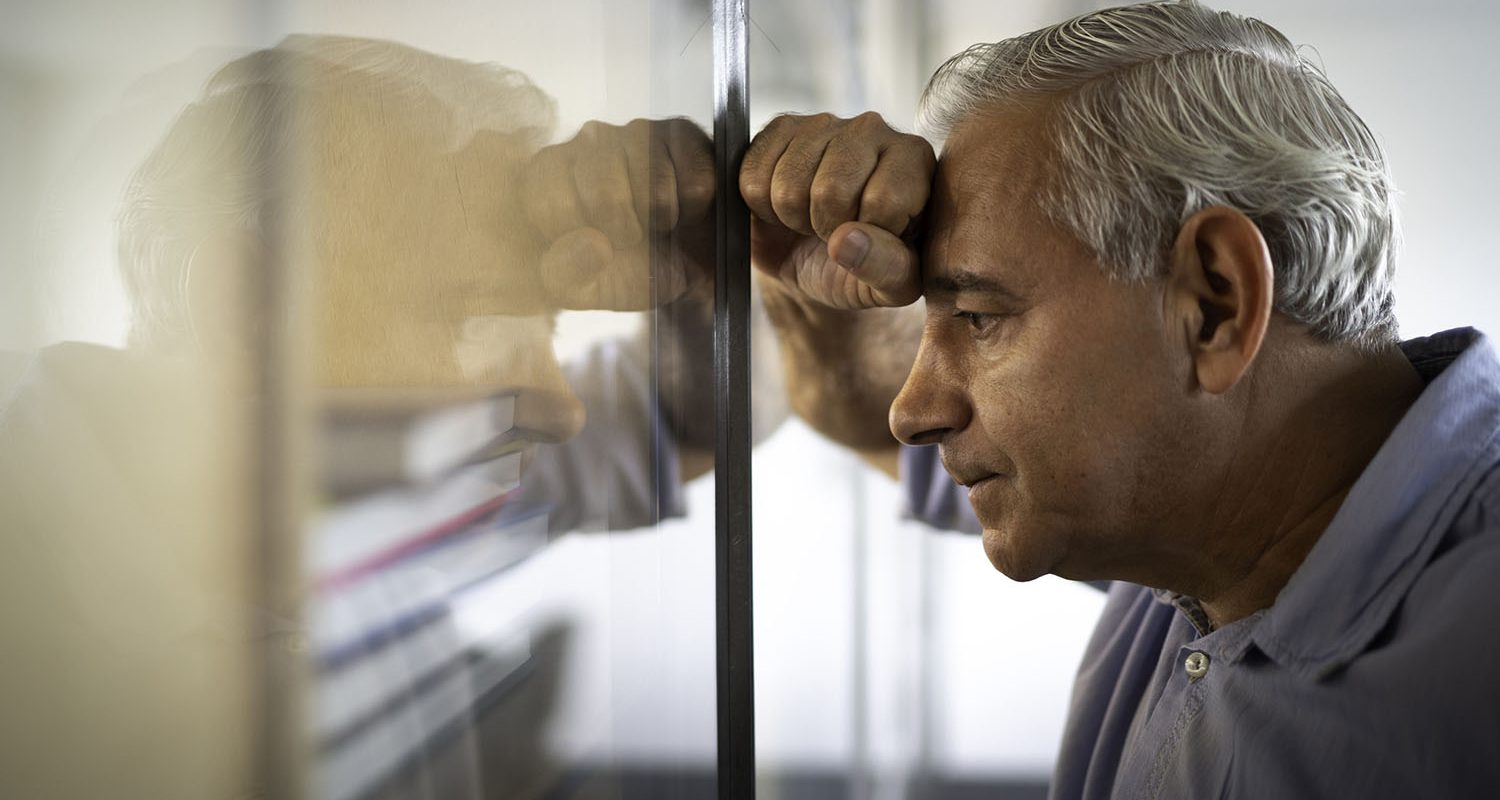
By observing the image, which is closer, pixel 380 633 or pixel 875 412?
pixel 380 633

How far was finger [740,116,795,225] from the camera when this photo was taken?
707mm

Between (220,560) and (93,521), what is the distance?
0.04 metres

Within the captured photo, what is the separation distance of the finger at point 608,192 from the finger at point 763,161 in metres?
0.15

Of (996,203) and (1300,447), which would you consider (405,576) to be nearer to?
(996,203)

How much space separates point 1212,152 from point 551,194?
40cm

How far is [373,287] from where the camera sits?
30 centimetres

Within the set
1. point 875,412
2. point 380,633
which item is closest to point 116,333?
point 380,633

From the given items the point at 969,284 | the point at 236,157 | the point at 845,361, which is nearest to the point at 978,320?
the point at 969,284

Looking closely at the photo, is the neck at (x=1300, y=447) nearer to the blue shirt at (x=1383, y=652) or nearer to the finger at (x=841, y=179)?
the blue shirt at (x=1383, y=652)

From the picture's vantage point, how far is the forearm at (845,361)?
3.28ft

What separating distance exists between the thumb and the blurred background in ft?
0.34

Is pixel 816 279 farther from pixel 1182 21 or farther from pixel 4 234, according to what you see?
pixel 4 234

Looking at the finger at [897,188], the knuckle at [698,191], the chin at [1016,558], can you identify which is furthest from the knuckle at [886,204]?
the chin at [1016,558]

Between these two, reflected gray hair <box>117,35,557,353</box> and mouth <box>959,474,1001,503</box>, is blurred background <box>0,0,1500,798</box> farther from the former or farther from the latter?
mouth <box>959,474,1001,503</box>
